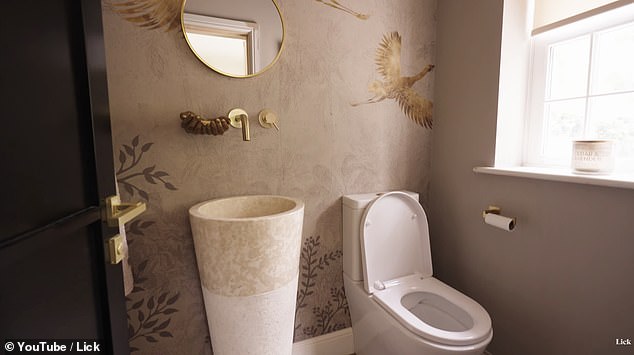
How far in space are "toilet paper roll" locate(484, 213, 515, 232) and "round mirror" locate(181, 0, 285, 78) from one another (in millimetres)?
1226

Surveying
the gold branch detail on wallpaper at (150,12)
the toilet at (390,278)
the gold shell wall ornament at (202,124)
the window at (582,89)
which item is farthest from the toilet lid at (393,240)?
the gold branch detail on wallpaper at (150,12)

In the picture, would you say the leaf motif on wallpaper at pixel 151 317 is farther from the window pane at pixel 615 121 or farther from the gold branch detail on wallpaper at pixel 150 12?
the window pane at pixel 615 121

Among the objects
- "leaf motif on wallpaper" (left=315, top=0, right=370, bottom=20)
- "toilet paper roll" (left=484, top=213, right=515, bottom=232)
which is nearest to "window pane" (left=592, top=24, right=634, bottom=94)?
"toilet paper roll" (left=484, top=213, right=515, bottom=232)

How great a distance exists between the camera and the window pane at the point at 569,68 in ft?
3.87

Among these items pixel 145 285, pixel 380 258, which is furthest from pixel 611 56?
pixel 145 285

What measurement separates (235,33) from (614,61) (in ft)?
5.04

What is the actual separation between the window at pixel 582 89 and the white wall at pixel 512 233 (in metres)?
0.23

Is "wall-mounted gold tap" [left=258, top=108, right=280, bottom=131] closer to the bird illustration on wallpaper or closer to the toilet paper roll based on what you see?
the bird illustration on wallpaper

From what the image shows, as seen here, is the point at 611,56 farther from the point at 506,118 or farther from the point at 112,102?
the point at 112,102

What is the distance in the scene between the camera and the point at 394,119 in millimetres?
1563

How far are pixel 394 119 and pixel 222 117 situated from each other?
3.06 feet

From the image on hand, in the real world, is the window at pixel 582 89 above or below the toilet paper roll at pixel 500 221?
above

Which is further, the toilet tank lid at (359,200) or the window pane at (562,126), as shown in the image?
the toilet tank lid at (359,200)

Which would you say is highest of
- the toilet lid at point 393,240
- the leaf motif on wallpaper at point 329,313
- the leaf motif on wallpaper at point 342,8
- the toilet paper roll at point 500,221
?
the leaf motif on wallpaper at point 342,8
